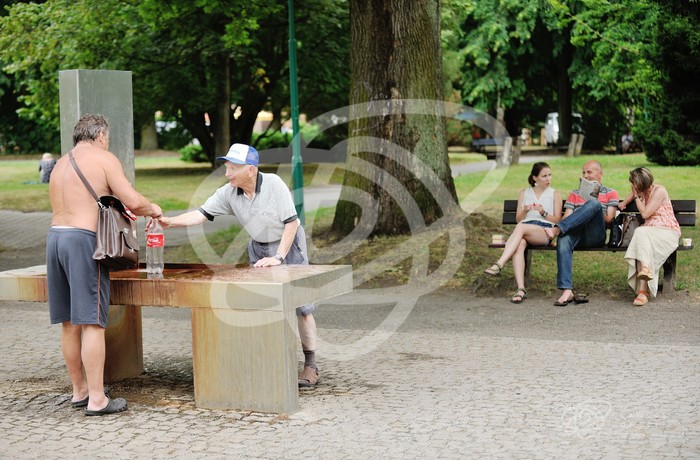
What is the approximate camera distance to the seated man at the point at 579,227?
10.5 meters

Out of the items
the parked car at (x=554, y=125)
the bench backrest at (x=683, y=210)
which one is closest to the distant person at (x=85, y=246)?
the bench backrest at (x=683, y=210)

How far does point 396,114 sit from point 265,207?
6.24 meters

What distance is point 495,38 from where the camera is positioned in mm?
37688

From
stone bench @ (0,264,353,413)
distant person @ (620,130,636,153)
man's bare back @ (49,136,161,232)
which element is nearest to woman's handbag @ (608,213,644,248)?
stone bench @ (0,264,353,413)

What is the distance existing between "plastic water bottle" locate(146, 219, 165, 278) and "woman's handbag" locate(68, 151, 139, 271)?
382 mm

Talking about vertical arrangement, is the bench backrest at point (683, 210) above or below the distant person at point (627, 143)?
below

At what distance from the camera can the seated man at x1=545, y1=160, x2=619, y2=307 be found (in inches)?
413

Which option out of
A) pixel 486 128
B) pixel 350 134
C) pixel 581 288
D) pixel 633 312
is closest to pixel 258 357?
pixel 633 312

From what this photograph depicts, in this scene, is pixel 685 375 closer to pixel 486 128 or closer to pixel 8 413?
pixel 8 413

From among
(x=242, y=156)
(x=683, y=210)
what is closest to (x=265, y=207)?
(x=242, y=156)

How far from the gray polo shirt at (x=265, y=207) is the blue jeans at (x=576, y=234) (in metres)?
4.16

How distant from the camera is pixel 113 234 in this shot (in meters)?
6.48

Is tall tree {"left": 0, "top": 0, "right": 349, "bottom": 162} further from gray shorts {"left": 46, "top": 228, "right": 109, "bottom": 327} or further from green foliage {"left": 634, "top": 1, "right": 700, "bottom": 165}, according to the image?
gray shorts {"left": 46, "top": 228, "right": 109, "bottom": 327}

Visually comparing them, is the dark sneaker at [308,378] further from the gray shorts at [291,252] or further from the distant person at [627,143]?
the distant person at [627,143]
